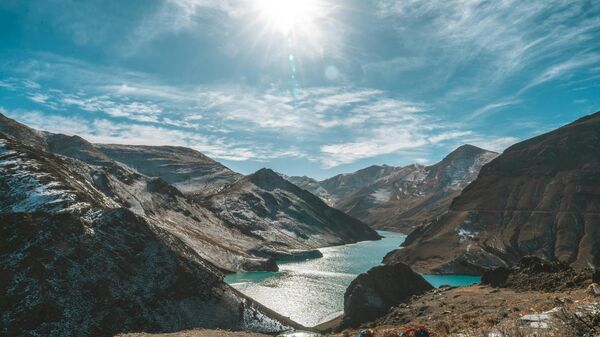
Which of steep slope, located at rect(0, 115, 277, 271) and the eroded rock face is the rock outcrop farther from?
steep slope, located at rect(0, 115, 277, 271)

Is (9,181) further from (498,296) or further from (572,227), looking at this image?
(572,227)

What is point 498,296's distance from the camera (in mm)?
43969

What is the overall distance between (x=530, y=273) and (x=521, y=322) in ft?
117

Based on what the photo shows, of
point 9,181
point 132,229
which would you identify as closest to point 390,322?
point 132,229

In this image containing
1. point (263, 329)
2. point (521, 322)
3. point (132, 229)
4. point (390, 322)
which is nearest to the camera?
point (521, 322)

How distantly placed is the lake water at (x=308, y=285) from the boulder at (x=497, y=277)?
35.4 metres

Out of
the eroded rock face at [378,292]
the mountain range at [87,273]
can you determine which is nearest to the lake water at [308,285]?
the eroded rock face at [378,292]

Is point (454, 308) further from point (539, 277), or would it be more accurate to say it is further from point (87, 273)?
point (87, 273)

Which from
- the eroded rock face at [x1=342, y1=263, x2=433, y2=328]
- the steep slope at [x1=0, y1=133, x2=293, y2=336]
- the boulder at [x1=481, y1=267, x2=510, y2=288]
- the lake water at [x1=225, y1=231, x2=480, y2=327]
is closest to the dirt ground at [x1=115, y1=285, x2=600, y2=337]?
the boulder at [x1=481, y1=267, x2=510, y2=288]

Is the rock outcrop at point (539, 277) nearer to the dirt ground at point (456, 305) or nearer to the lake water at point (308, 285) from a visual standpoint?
the dirt ground at point (456, 305)

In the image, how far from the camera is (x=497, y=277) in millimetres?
52625

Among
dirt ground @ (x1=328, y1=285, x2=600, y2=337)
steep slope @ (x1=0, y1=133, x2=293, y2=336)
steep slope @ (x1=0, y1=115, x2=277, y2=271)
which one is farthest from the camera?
steep slope @ (x1=0, y1=115, x2=277, y2=271)

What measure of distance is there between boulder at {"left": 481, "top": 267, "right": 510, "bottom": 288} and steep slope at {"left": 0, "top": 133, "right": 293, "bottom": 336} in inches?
1193

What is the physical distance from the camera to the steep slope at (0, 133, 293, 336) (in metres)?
43.7
